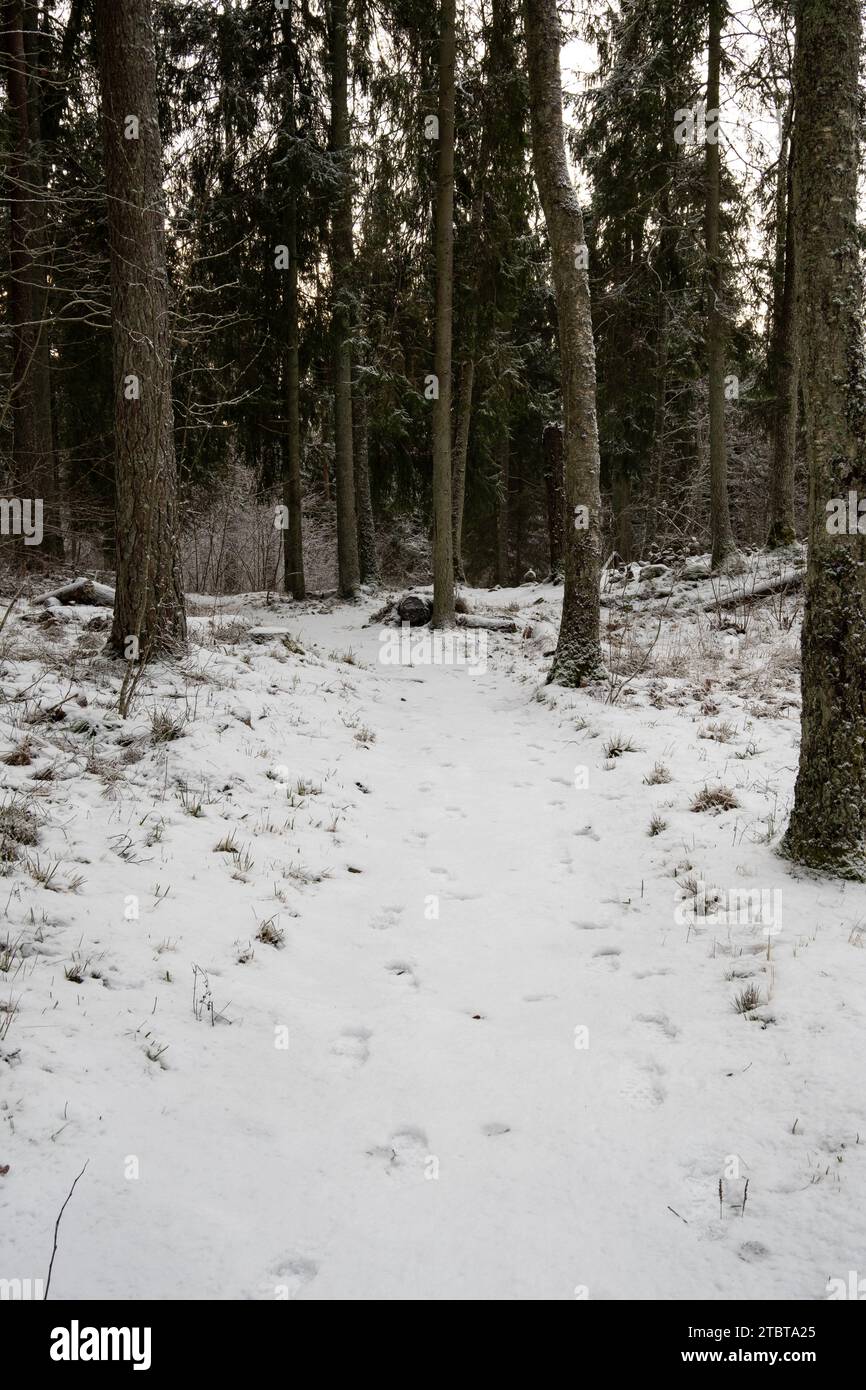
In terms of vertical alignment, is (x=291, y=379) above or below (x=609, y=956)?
above

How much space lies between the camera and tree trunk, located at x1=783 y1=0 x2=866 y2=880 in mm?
3834

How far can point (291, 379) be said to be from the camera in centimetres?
1648

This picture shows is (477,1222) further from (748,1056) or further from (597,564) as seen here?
(597,564)

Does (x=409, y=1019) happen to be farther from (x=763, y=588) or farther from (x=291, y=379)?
(x=291, y=379)

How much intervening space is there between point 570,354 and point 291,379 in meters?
9.38

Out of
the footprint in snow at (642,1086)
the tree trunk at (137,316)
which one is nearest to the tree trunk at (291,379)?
the tree trunk at (137,316)

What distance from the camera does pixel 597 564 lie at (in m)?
9.02

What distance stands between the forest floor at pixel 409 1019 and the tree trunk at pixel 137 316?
1.08 meters

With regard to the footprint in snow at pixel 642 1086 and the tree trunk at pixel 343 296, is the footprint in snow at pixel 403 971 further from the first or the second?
the tree trunk at pixel 343 296

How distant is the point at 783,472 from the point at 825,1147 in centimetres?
1477

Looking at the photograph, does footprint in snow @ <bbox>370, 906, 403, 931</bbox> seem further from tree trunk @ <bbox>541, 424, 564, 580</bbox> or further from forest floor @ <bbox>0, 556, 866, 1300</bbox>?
tree trunk @ <bbox>541, 424, 564, 580</bbox>

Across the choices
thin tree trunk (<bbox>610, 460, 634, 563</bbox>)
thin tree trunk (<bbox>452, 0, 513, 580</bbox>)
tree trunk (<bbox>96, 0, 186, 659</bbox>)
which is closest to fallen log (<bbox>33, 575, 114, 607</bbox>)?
tree trunk (<bbox>96, 0, 186, 659</bbox>)

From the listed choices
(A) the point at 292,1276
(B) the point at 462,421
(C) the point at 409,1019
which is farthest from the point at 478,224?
(A) the point at 292,1276
